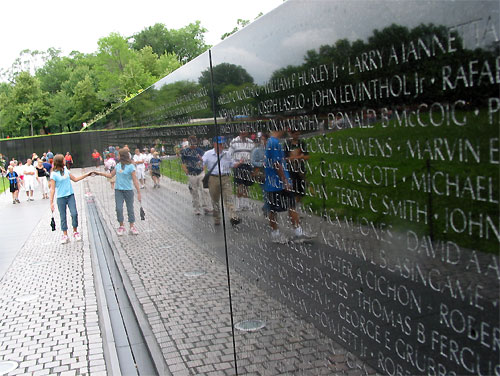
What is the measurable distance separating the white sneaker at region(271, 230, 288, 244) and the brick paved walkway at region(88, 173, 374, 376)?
0.97 feet

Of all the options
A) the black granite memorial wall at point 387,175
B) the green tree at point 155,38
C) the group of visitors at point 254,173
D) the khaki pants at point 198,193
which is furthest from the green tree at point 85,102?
the black granite memorial wall at point 387,175

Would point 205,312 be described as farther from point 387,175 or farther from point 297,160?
point 387,175

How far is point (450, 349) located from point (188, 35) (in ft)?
355

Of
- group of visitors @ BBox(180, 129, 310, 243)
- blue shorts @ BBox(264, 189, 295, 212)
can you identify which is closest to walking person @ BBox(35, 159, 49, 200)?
group of visitors @ BBox(180, 129, 310, 243)

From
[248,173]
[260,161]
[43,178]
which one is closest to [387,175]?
[260,161]

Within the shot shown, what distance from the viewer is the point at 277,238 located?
7.79 feet

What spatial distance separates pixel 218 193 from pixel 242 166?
62cm

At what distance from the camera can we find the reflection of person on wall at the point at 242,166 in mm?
2730

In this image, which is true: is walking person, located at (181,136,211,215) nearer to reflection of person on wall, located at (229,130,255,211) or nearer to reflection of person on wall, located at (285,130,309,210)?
reflection of person on wall, located at (229,130,255,211)

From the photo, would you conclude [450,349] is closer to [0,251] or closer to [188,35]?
[0,251]

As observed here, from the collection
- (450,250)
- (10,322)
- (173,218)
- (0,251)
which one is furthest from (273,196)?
(0,251)

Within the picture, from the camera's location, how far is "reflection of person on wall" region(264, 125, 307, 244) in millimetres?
2162

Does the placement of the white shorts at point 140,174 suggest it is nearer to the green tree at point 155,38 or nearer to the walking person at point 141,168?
the walking person at point 141,168

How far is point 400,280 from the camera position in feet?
4.81
